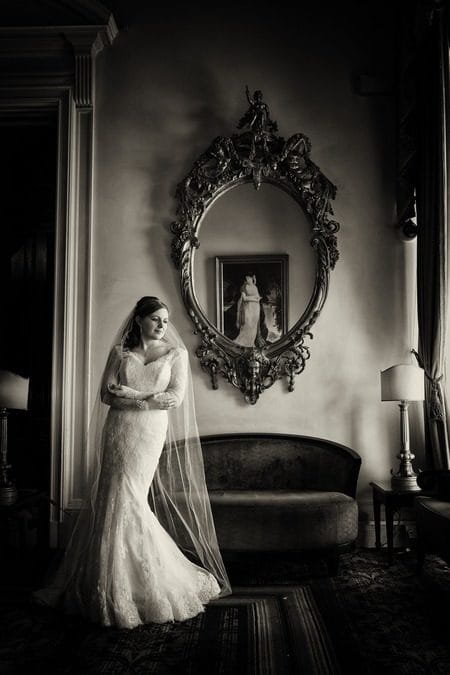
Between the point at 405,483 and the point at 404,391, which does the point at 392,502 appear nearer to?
the point at 405,483

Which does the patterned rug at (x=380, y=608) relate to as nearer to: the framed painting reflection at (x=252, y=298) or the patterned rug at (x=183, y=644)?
the patterned rug at (x=183, y=644)

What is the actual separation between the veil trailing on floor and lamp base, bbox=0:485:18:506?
2.07ft

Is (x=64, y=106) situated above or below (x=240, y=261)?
above

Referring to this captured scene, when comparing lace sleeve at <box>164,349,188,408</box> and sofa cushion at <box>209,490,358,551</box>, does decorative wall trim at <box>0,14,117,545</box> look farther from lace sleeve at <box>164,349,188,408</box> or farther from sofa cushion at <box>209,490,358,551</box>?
lace sleeve at <box>164,349,188,408</box>

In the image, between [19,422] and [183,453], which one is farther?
[19,422]

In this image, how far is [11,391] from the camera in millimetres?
3885

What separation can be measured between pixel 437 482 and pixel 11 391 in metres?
2.93

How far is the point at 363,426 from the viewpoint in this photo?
499 centimetres

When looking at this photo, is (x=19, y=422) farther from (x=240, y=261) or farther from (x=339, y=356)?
(x=339, y=356)

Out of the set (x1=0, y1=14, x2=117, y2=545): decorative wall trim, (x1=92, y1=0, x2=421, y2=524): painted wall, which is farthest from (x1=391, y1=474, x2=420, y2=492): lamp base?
(x1=0, y1=14, x2=117, y2=545): decorative wall trim

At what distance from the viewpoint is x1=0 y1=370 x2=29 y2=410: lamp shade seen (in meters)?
3.85

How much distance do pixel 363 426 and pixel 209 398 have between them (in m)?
1.38

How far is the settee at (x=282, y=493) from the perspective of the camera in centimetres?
401

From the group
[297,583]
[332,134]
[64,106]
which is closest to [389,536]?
[297,583]
